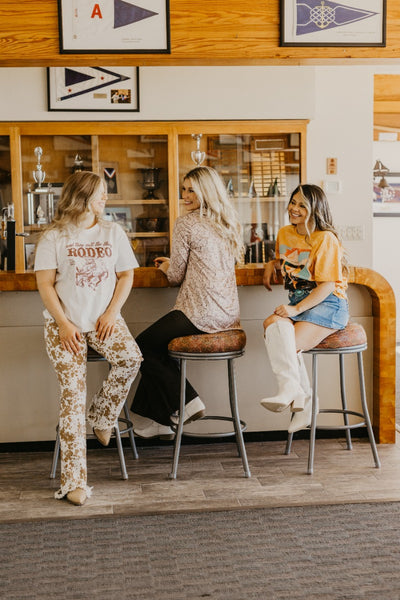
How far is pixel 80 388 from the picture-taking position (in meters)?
2.86

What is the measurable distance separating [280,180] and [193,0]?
247cm

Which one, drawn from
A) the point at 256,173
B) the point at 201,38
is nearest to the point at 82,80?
the point at 256,173

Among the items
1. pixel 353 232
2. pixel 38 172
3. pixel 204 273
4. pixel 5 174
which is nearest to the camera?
pixel 204 273

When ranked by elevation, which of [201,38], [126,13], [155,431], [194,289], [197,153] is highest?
[126,13]

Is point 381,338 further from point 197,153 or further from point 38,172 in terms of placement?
point 38,172

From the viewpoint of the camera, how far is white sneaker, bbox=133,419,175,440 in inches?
133

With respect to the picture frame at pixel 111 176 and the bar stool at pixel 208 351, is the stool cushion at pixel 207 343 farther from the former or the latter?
the picture frame at pixel 111 176

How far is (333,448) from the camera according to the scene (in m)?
3.47

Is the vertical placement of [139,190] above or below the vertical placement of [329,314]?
above

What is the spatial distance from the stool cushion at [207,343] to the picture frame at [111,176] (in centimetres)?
271

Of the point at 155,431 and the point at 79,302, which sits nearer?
the point at 79,302

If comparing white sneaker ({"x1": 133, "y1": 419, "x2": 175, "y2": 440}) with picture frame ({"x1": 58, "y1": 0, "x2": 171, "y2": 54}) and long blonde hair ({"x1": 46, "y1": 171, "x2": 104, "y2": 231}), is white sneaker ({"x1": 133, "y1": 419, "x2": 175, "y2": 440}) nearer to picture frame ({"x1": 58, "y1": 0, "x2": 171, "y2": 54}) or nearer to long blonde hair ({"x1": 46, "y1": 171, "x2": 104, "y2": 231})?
long blonde hair ({"x1": 46, "y1": 171, "x2": 104, "y2": 231})

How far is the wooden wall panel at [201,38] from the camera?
10.3ft

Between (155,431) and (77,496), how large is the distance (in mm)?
695
